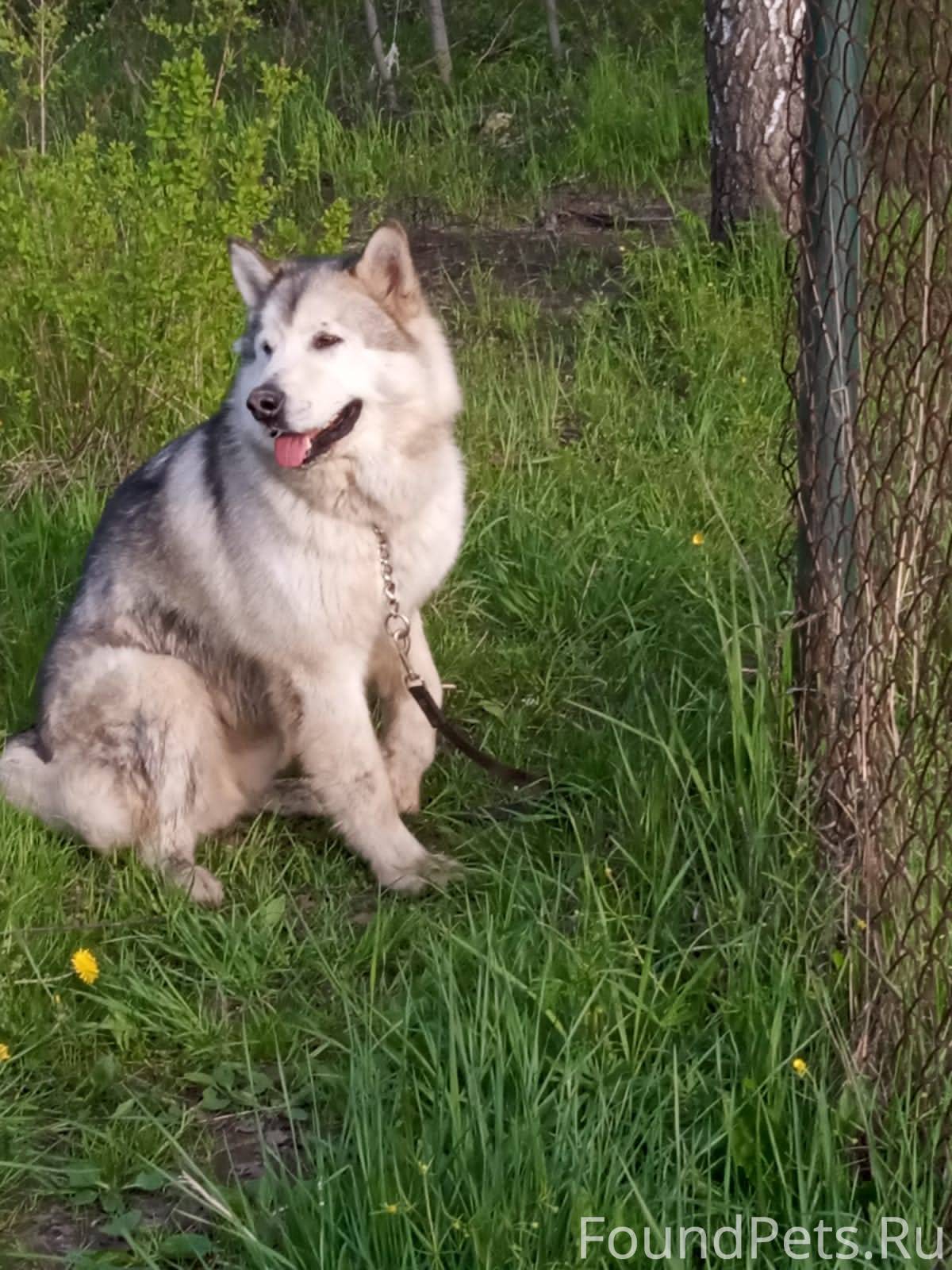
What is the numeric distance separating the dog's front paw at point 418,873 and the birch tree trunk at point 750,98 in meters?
3.55

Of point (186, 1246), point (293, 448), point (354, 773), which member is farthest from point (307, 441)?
point (186, 1246)

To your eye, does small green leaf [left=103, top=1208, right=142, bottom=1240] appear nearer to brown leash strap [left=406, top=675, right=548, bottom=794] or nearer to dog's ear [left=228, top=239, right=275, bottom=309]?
brown leash strap [left=406, top=675, right=548, bottom=794]

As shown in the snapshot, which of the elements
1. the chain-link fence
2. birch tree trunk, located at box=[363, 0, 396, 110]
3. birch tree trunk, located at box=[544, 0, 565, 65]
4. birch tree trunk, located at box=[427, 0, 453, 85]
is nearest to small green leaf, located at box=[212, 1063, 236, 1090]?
the chain-link fence

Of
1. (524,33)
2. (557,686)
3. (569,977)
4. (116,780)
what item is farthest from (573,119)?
(569,977)

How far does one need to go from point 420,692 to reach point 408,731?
21cm

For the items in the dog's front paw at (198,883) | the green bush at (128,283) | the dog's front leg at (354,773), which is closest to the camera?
→ the dog's front paw at (198,883)

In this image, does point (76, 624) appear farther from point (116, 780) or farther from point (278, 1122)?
point (278, 1122)

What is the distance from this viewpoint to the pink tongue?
3311 mm

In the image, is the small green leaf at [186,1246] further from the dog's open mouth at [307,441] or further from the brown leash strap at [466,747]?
the dog's open mouth at [307,441]

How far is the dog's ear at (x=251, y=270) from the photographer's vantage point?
3566 millimetres

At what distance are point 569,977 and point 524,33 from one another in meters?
9.16

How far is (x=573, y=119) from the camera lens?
8.19 meters

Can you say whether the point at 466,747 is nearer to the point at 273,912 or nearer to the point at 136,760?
the point at 273,912

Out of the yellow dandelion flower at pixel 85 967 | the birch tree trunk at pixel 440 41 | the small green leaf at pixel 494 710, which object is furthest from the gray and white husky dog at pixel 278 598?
the birch tree trunk at pixel 440 41
